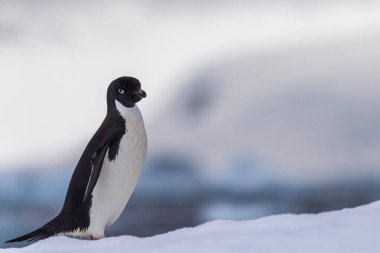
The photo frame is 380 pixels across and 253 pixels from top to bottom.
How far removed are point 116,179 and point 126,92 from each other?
419 millimetres

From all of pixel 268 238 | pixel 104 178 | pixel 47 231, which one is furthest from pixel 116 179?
pixel 268 238

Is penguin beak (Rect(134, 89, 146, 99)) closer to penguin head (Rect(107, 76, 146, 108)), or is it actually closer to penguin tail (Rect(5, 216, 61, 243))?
penguin head (Rect(107, 76, 146, 108))

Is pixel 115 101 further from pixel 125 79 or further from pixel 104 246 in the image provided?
pixel 104 246

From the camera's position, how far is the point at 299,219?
2.47 metres

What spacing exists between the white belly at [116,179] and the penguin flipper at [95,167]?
0.15 ft

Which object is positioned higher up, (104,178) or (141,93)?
(141,93)

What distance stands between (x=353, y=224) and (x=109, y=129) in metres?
1.32

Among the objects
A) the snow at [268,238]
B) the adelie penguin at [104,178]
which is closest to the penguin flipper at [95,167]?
the adelie penguin at [104,178]

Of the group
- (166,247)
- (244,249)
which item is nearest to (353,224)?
(244,249)

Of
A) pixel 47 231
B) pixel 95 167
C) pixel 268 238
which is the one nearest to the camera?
pixel 268 238

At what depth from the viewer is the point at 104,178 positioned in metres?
3.16

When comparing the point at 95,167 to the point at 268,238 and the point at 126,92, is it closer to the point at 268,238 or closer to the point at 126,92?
the point at 126,92

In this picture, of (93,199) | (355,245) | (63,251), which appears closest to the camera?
(355,245)

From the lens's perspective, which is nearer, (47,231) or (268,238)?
(268,238)
